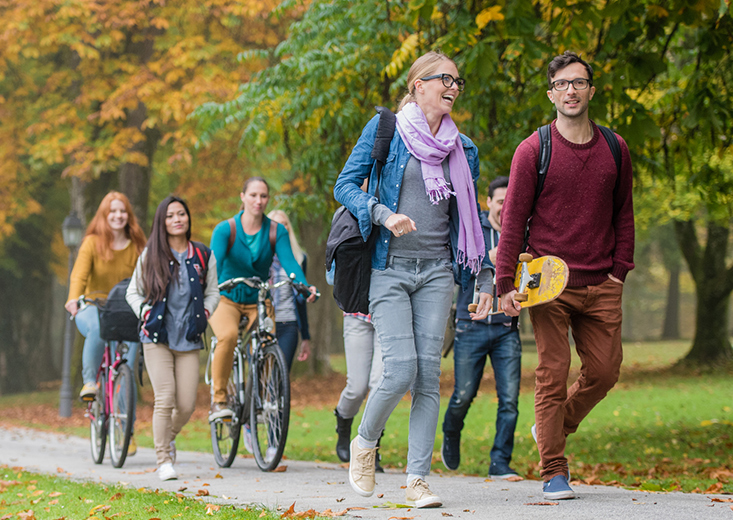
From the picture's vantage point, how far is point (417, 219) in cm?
444

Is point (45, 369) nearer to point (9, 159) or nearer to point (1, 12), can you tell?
point (9, 159)

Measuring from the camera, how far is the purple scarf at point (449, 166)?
4.38 m

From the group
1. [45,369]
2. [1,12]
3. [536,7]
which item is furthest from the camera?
[45,369]

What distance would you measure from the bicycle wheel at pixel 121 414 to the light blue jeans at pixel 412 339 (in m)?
3.45

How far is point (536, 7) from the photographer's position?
799cm

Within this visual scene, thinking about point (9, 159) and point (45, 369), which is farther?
point (45, 369)

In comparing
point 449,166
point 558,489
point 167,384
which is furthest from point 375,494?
point 167,384

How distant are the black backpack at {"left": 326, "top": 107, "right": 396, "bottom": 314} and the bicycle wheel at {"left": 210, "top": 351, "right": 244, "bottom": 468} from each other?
2866 mm

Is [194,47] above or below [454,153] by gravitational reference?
above

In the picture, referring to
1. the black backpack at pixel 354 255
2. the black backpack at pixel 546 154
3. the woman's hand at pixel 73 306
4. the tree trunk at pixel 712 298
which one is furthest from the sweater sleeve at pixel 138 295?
the tree trunk at pixel 712 298

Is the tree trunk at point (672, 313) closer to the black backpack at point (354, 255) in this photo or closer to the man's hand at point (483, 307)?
the man's hand at point (483, 307)

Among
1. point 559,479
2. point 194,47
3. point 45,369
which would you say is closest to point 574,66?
point 559,479

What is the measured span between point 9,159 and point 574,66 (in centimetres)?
1850

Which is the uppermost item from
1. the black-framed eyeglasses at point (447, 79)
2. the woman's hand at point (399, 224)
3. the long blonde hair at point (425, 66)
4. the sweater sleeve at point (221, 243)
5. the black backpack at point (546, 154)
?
the long blonde hair at point (425, 66)
